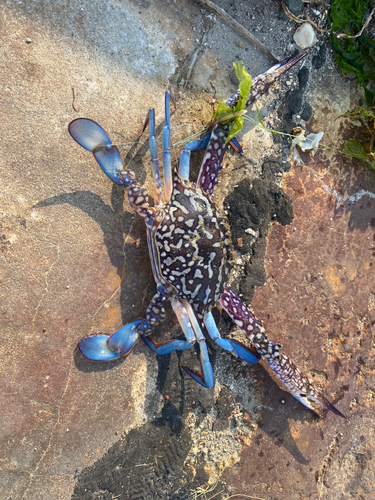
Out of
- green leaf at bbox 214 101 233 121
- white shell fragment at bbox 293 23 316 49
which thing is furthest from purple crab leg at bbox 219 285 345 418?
white shell fragment at bbox 293 23 316 49

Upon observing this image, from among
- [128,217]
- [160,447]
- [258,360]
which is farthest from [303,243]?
[160,447]

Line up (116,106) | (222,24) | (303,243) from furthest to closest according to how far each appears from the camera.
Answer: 1. (303,243)
2. (222,24)
3. (116,106)

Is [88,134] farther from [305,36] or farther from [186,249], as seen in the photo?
[305,36]

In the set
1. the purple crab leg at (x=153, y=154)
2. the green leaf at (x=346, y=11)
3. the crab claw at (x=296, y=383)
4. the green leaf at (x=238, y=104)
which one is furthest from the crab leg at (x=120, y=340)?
the green leaf at (x=346, y=11)

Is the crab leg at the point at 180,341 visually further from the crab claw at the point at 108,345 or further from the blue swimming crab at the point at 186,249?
the crab claw at the point at 108,345

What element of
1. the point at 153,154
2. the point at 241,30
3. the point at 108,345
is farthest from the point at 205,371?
the point at 241,30

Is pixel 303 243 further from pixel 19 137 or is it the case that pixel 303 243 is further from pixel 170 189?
pixel 19 137
